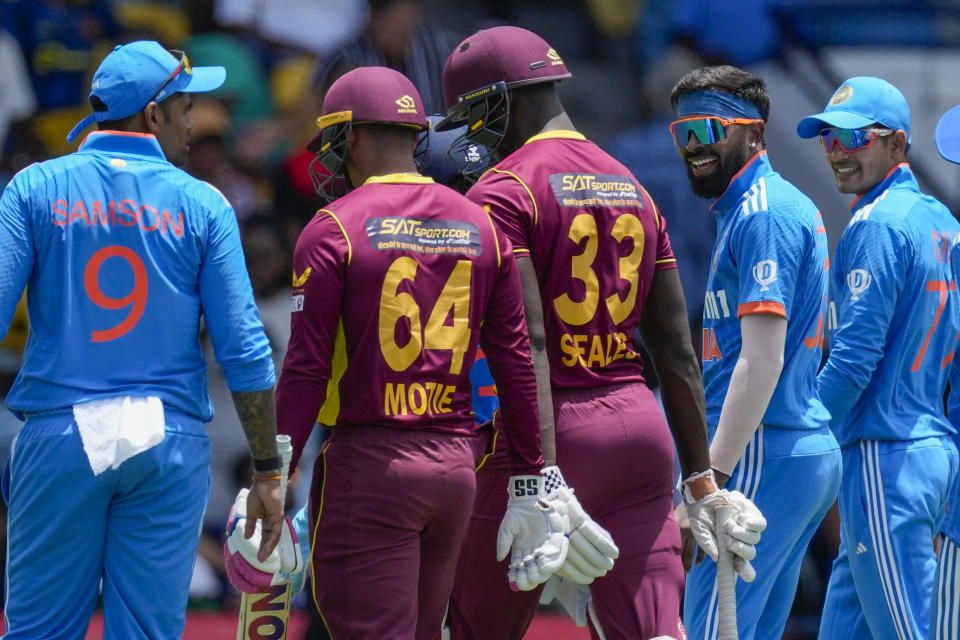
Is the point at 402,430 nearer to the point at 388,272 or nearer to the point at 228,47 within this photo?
the point at 388,272

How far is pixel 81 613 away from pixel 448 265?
1480 mm

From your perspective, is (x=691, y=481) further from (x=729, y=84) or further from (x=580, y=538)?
(x=729, y=84)

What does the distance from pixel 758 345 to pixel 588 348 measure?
628mm

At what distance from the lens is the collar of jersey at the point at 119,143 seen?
4254 millimetres

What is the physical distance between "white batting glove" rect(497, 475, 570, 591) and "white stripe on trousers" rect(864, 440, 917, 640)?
1594 mm

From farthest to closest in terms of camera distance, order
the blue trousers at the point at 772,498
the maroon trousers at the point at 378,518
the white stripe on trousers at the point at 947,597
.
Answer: the white stripe on trousers at the point at 947,597
the blue trousers at the point at 772,498
the maroon trousers at the point at 378,518

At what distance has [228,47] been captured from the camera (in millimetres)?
9734

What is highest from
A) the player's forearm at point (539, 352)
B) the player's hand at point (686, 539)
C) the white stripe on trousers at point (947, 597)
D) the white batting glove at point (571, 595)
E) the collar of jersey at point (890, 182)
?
the collar of jersey at point (890, 182)

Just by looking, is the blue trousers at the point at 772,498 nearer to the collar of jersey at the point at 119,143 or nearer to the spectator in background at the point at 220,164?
the collar of jersey at the point at 119,143

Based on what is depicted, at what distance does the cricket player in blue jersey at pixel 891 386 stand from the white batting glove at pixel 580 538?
1443 mm

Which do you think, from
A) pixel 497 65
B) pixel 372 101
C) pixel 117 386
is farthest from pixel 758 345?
pixel 117 386

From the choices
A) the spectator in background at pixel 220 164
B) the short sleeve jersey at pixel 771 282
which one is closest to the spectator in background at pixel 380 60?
the spectator in background at pixel 220 164

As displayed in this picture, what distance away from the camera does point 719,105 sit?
4840mm

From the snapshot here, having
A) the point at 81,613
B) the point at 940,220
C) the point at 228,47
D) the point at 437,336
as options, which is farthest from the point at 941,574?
the point at 228,47
